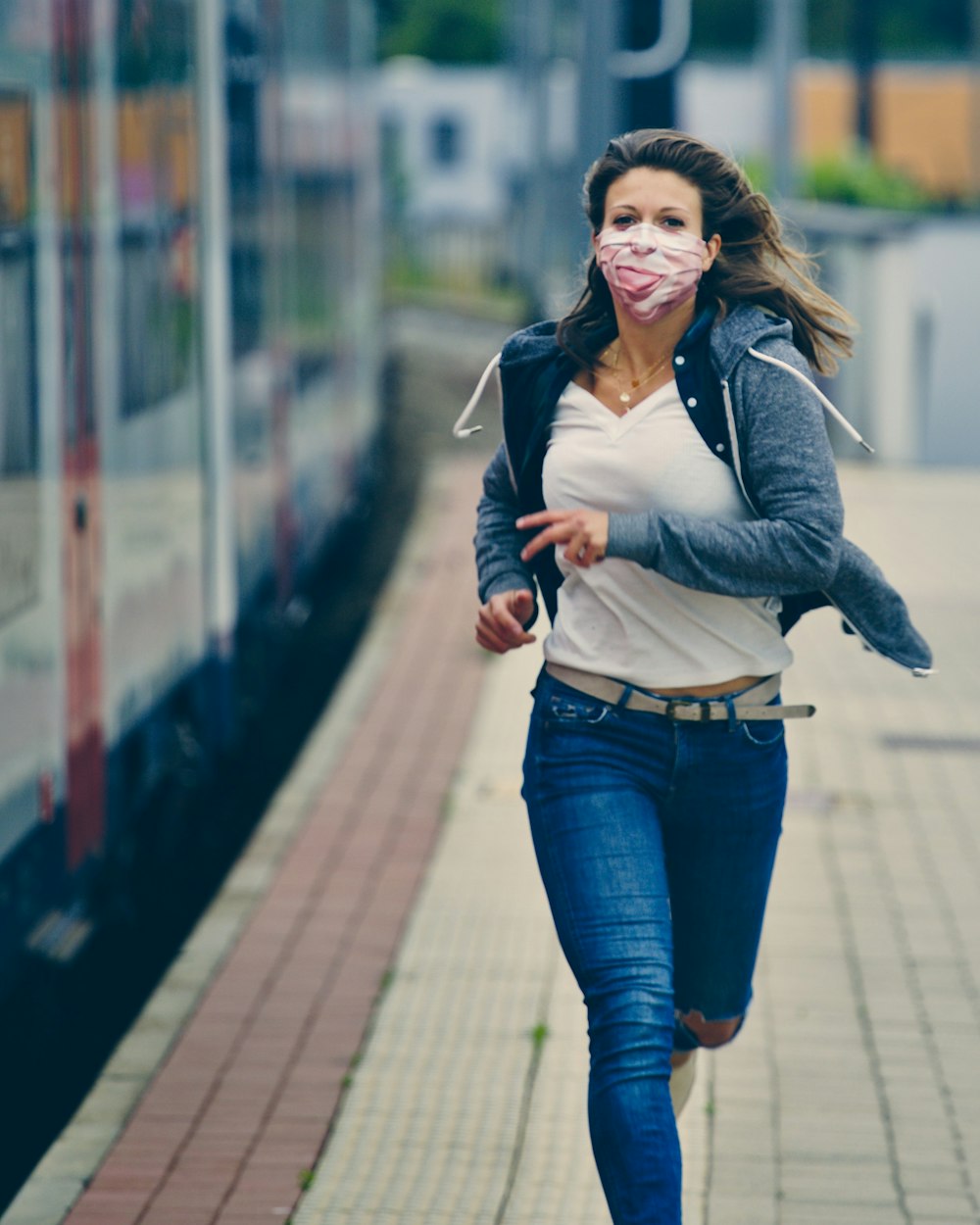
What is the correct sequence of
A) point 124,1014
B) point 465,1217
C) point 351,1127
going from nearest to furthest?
1. point 465,1217
2. point 351,1127
3. point 124,1014

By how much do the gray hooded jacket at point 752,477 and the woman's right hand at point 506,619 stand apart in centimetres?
7

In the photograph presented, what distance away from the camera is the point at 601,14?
7.82 meters

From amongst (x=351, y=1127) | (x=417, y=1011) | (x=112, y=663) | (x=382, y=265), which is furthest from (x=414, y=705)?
(x=382, y=265)

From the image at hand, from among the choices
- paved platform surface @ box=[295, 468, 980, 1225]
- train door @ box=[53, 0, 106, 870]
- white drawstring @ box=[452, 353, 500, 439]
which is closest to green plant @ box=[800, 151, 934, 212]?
paved platform surface @ box=[295, 468, 980, 1225]

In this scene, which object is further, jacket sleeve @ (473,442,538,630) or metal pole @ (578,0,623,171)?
metal pole @ (578,0,623,171)

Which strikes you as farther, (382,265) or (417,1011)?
(382,265)

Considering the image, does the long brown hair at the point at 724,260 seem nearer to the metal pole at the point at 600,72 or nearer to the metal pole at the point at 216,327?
the metal pole at the point at 216,327

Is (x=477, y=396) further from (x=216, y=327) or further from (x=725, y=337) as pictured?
(x=216, y=327)

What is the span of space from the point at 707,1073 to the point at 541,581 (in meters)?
1.73

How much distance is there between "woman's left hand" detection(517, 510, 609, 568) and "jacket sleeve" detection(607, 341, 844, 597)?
17 mm

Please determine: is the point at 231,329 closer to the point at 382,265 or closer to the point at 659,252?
the point at 659,252

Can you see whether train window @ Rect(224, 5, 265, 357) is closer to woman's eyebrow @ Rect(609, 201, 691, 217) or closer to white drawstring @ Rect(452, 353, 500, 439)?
white drawstring @ Rect(452, 353, 500, 439)

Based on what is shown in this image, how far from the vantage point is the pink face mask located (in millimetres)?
3184

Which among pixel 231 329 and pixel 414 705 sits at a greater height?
pixel 231 329
